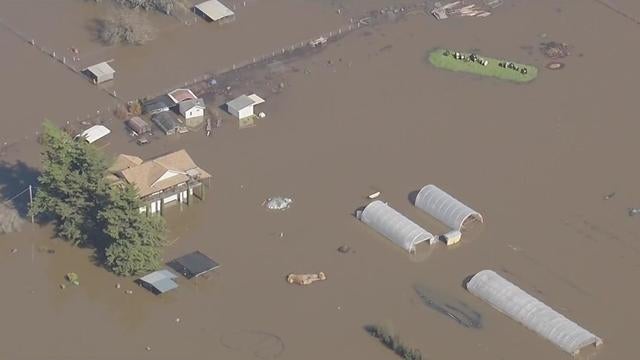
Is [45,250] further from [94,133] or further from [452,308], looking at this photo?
[452,308]

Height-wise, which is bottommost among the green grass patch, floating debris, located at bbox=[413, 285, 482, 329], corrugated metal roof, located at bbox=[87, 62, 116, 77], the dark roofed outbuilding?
floating debris, located at bbox=[413, 285, 482, 329]

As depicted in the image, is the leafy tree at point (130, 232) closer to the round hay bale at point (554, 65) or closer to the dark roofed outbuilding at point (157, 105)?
the dark roofed outbuilding at point (157, 105)

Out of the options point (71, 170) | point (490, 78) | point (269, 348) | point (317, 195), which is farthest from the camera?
point (490, 78)

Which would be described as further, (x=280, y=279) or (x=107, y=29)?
(x=107, y=29)

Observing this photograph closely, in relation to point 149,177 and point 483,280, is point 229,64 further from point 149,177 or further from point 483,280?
point 483,280

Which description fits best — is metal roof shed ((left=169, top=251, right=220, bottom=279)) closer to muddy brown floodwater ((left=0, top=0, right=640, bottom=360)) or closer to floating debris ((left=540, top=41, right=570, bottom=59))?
muddy brown floodwater ((left=0, top=0, right=640, bottom=360))

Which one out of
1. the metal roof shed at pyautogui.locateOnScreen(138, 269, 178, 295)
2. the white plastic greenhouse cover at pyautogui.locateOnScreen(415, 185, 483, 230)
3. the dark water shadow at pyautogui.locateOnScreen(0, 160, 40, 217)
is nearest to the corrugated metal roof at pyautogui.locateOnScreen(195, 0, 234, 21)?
the dark water shadow at pyautogui.locateOnScreen(0, 160, 40, 217)

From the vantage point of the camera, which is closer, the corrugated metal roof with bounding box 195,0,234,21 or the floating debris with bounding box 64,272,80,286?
the floating debris with bounding box 64,272,80,286


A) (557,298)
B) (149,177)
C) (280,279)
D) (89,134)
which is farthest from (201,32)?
(557,298)
